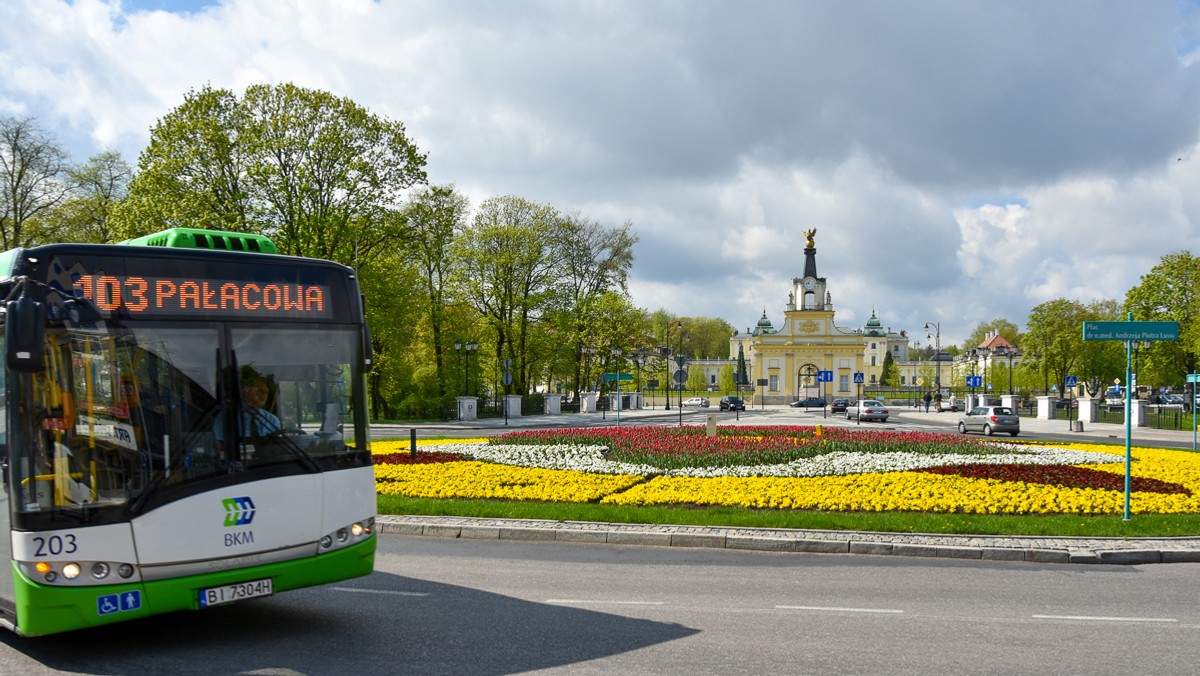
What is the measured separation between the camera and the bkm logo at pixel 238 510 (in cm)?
668

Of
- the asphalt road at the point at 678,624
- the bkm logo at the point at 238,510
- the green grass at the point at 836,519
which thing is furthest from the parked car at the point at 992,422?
the bkm logo at the point at 238,510

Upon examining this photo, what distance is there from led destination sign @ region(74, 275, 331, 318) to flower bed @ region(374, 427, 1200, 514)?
822cm

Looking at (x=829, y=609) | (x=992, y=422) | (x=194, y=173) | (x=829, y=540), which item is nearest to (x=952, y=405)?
(x=992, y=422)

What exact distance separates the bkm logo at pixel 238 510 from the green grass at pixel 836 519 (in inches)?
271

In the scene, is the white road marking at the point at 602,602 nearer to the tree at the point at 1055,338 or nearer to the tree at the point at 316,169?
the tree at the point at 316,169

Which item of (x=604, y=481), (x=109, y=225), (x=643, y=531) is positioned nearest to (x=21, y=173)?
(x=109, y=225)

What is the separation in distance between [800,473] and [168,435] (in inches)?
533

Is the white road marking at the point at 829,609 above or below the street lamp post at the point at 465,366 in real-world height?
below

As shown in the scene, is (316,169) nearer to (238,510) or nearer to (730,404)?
(238,510)

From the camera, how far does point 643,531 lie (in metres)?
12.3

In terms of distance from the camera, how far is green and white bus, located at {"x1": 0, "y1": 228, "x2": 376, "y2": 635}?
6250 millimetres

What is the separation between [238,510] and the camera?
6.73 m

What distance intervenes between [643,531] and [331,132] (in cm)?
3310

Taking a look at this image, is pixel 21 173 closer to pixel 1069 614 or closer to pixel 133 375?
pixel 133 375
